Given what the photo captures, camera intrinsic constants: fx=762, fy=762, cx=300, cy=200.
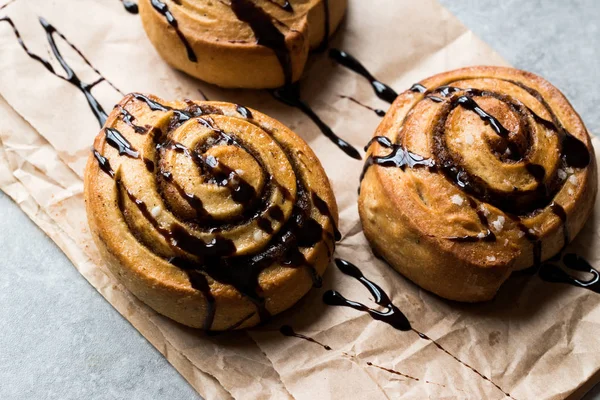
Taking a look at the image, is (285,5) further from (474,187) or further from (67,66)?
(474,187)

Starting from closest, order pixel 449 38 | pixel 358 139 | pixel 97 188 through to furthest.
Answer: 1. pixel 97 188
2. pixel 358 139
3. pixel 449 38

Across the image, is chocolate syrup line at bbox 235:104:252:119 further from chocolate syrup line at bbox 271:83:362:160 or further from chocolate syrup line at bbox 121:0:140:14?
chocolate syrup line at bbox 121:0:140:14

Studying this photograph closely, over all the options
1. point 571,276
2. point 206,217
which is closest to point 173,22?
point 206,217

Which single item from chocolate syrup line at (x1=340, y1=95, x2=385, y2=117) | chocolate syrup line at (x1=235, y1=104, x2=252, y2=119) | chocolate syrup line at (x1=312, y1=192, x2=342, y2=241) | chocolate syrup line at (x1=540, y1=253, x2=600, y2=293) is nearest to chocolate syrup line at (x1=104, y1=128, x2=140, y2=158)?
chocolate syrup line at (x1=235, y1=104, x2=252, y2=119)

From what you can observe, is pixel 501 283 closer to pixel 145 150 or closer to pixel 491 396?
pixel 491 396

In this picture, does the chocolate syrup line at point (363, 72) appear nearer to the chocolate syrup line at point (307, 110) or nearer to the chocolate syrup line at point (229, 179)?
the chocolate syrup line at point (307, 110)

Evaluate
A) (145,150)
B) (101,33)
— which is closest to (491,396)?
(145,150)

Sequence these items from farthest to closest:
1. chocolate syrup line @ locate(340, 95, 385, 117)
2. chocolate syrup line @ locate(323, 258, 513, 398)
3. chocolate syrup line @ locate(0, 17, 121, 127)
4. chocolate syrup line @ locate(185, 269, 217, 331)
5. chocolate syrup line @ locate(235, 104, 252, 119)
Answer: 1. chocolate syrup line @ locate(340, 95, 385, 117)
2. chocolate syrup line @ locate(0, 17, 121, 127)
3. chocolate syrup line @ locate(235, 104, 252, 119)
4. chocolate syrup line @ locate(323, 258, 513, 398)
5. chocolate syrup line @ locate(185, 269, 217, 331)
